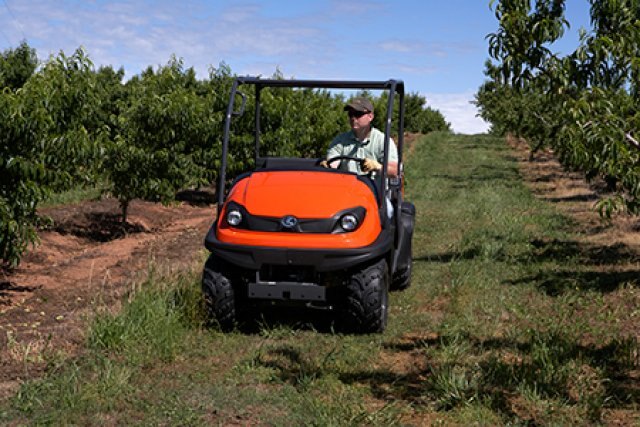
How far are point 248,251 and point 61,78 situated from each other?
343 cm

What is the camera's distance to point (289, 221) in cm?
515

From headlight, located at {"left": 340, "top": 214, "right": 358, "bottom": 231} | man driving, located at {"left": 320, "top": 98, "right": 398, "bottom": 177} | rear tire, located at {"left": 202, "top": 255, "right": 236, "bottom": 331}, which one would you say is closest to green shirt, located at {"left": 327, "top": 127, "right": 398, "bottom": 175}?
man driving, located at {"left": 320, "top": 98, "right": 398, "bottom": 177}

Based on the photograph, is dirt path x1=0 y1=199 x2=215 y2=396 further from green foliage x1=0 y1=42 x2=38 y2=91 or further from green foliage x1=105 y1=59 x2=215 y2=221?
green foliage x1=0 y1=42 x2=38 y2=91

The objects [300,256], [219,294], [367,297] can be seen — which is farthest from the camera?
[219,294]

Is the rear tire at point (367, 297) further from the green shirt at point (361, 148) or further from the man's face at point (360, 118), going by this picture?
the man's face at point (360, 118)

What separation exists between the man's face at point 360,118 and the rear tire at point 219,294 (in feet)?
5.52

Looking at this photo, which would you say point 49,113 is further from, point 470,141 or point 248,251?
point 470,141

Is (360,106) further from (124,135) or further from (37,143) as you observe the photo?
(124,135)

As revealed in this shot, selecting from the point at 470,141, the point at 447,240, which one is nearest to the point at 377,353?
the point at 447,240

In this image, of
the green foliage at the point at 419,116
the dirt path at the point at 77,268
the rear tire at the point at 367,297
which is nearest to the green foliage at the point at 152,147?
the dirt path at the point at 77,268

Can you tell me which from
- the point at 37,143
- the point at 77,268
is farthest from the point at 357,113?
the point at 77,268

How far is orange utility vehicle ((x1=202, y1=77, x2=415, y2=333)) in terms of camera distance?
16.7 ft

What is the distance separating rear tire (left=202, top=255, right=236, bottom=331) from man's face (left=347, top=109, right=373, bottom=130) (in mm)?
1683

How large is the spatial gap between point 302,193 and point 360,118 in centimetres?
118
